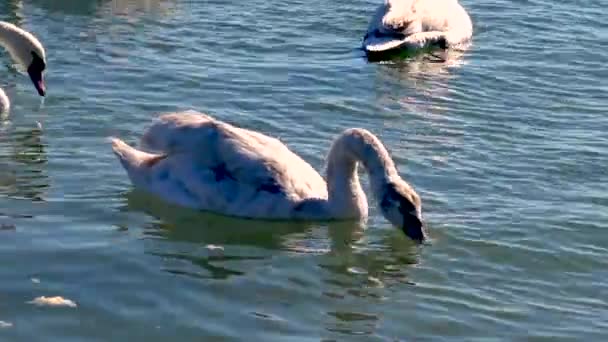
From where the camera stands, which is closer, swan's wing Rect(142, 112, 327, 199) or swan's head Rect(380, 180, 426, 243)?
swan's head Rect(380, 180, 426, 243)

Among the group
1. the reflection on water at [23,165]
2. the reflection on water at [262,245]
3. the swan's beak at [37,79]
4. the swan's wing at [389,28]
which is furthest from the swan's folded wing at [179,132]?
the swan's wing at [389,28]

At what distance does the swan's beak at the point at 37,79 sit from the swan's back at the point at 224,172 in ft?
9.66

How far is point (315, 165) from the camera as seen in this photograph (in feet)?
42.4

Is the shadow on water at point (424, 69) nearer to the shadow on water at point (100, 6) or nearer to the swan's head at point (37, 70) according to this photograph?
the shadow on water at point (100, 6)

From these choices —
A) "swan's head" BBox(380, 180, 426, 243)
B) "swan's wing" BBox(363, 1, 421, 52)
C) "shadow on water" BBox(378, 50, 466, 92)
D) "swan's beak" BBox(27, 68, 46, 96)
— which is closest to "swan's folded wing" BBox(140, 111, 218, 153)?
"swan's head" BBox(380, 180, 426, 243)

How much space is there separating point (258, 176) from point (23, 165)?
218 centimetres

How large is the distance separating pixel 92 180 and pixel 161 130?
2.18ft

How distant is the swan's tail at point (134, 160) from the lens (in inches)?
468

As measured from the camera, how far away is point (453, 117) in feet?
48.8

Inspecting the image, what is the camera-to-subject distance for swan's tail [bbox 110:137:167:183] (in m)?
11.9

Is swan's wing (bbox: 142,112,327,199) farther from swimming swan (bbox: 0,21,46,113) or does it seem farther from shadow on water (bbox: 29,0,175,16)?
shadow on water (bbox: 29,0,175,16)

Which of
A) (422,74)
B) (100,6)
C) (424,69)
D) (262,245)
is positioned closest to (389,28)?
(424,69)

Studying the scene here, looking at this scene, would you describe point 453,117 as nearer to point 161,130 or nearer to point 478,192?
point 478,192

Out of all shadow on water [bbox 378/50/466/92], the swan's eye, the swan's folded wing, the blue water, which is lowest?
shadow on water [bbox 378/50/466/92]
